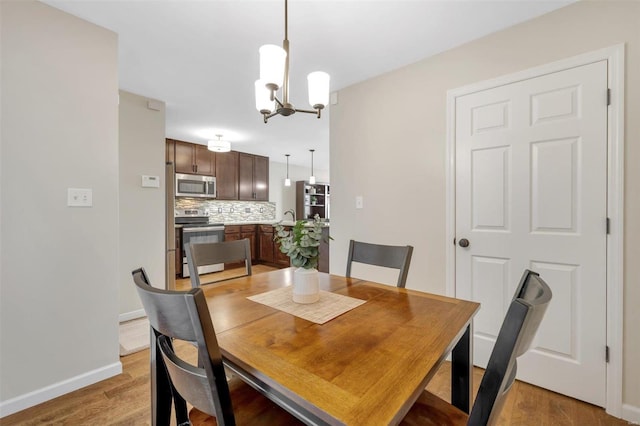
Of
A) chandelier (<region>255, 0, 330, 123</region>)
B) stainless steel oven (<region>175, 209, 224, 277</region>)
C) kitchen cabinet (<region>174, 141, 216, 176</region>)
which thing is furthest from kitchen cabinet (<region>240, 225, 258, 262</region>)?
chandelier (<region>255, 0, 330, 123</region>)

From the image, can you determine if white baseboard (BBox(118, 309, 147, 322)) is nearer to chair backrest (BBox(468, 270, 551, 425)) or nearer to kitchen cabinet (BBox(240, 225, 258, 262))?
kitchen cabinet (BBox(240, 225, 258, 262))

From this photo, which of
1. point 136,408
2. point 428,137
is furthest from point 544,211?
point 136,408

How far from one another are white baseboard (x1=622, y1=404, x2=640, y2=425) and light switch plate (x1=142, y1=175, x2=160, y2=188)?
13.2ft

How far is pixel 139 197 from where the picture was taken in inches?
120

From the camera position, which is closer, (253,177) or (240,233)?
(240,233)

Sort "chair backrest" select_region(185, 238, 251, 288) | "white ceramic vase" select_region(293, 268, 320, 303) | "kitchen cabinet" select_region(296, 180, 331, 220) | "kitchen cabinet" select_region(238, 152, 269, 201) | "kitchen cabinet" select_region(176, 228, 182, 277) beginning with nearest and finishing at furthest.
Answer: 1. "white ceramic vase" select_region(293, 268, 320, 303)
2. "chair backrest" select_region(185, 238, 251, 288)
3. "kitchen cabinet" select_region(176, 228, 182, 277)
4. "kitchen cabinet" select_region(238, 152, 269, 201)
5. "kitchen cabinet" select_region(296, 180, 331, 220)

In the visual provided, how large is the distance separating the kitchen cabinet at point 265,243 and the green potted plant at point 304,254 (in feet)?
14.5

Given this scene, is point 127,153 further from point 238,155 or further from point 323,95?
point 238,155

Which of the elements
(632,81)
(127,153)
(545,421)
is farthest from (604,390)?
(127,153)

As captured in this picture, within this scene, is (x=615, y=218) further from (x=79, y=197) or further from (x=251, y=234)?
(x=251, y=234)

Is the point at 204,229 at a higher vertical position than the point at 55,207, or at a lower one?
lower

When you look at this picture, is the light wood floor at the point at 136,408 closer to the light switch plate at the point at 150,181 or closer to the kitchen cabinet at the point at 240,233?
the light switch plate at the point at 150,181

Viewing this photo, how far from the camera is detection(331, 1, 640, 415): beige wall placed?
5.13ft

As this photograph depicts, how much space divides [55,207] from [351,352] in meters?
1.99
